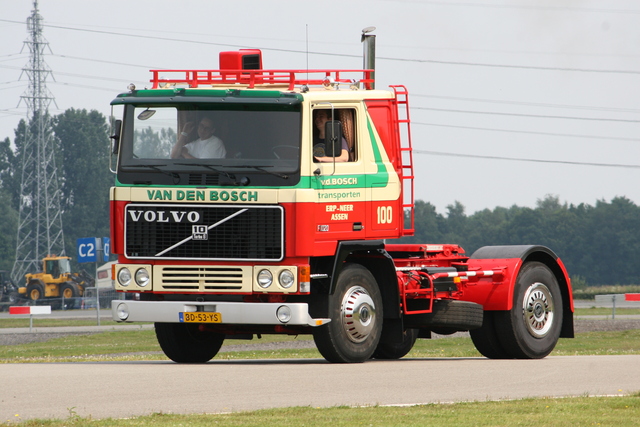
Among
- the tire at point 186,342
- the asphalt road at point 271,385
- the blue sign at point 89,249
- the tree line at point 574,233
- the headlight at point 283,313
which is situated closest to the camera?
the asphalt road at point 271,385

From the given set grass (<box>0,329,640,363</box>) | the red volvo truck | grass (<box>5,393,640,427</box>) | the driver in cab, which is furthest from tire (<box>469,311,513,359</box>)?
grass (<box>0,329,640,363</box>)

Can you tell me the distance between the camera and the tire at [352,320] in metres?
13.7

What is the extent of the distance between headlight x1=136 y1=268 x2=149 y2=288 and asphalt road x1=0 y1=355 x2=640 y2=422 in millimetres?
973

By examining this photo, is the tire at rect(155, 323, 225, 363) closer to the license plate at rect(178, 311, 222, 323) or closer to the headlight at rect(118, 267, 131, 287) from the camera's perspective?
the headlight at rect(118, 267, 131, 287)

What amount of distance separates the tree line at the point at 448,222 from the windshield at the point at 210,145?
102722mm

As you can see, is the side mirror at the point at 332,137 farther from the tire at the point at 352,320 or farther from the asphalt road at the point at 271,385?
the asphalt road at the point at 271,385

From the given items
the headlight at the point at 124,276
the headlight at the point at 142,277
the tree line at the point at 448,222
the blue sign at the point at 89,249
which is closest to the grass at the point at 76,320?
the blue sign at the point at 89,249

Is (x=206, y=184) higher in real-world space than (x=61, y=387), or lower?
higher

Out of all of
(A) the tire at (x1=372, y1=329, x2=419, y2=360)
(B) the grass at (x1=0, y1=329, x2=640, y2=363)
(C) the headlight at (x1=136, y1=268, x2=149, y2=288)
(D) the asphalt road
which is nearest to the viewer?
(D) the asphalt road

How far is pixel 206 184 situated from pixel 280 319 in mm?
1749

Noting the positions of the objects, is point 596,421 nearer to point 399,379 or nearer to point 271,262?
point 399,379

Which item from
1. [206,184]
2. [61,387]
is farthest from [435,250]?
[61,387]

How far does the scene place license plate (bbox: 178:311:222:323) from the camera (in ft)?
43.7

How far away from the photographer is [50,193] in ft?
411
